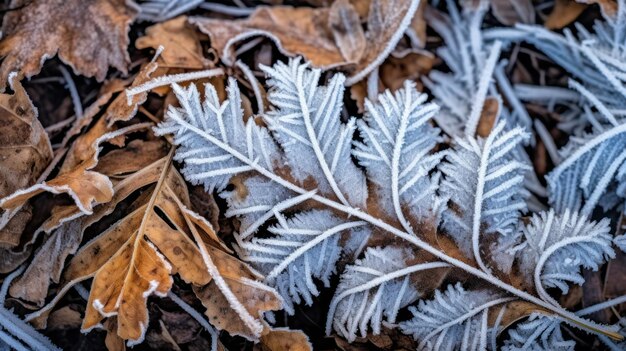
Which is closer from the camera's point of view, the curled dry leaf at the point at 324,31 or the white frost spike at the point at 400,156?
the white frost spike at the point at 400,156

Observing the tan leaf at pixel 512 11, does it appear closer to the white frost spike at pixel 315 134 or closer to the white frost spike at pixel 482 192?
the white frost spike at pixel 482 192

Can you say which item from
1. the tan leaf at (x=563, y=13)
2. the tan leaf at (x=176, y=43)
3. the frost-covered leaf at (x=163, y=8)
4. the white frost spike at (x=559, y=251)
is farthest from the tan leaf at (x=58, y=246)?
the tan leaf at (x=563, y=13)

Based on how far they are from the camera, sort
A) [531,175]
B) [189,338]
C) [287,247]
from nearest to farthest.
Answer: [287,247]
[189,338]
[531,175]

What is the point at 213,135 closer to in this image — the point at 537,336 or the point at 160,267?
the point at 160,267

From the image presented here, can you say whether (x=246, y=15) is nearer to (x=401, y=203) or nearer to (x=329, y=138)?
(x=329, y=138)

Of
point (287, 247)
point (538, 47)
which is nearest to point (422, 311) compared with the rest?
point (287, 247)
